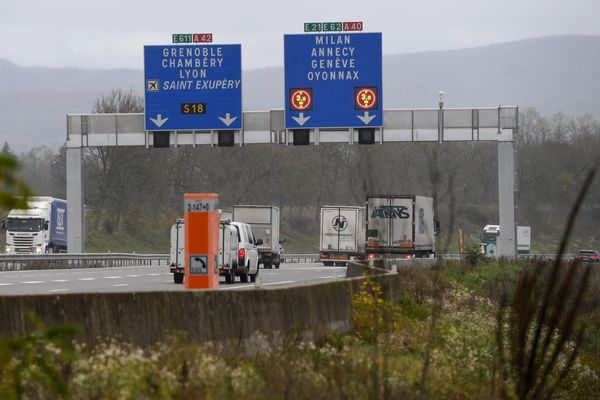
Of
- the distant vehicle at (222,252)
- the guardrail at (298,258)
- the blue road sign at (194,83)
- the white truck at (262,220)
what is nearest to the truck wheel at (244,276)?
the distant vehicle at (222,252)

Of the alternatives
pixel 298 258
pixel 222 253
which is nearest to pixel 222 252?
pixel 222 253

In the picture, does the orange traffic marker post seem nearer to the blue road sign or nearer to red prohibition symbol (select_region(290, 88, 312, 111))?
the blue road sign

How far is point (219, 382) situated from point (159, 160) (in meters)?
84.0

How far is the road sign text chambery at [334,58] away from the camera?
154ft

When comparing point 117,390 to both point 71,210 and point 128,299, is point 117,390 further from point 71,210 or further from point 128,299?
point 71,210

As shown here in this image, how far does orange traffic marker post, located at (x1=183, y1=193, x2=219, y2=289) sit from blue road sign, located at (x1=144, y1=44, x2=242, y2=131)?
27077 millimetres

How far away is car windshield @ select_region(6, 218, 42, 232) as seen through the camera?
2844 inches

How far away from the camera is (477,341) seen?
16.5m

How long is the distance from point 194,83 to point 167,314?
120 feet

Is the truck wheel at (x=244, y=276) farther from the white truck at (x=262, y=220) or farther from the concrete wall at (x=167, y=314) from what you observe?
the white truck at (x=262, y=220)

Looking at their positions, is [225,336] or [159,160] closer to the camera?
[225,336]

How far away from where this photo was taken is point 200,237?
20.0 metres

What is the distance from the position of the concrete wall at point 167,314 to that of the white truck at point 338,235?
185 feet

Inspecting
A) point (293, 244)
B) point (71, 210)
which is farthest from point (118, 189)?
point (71, 210)
